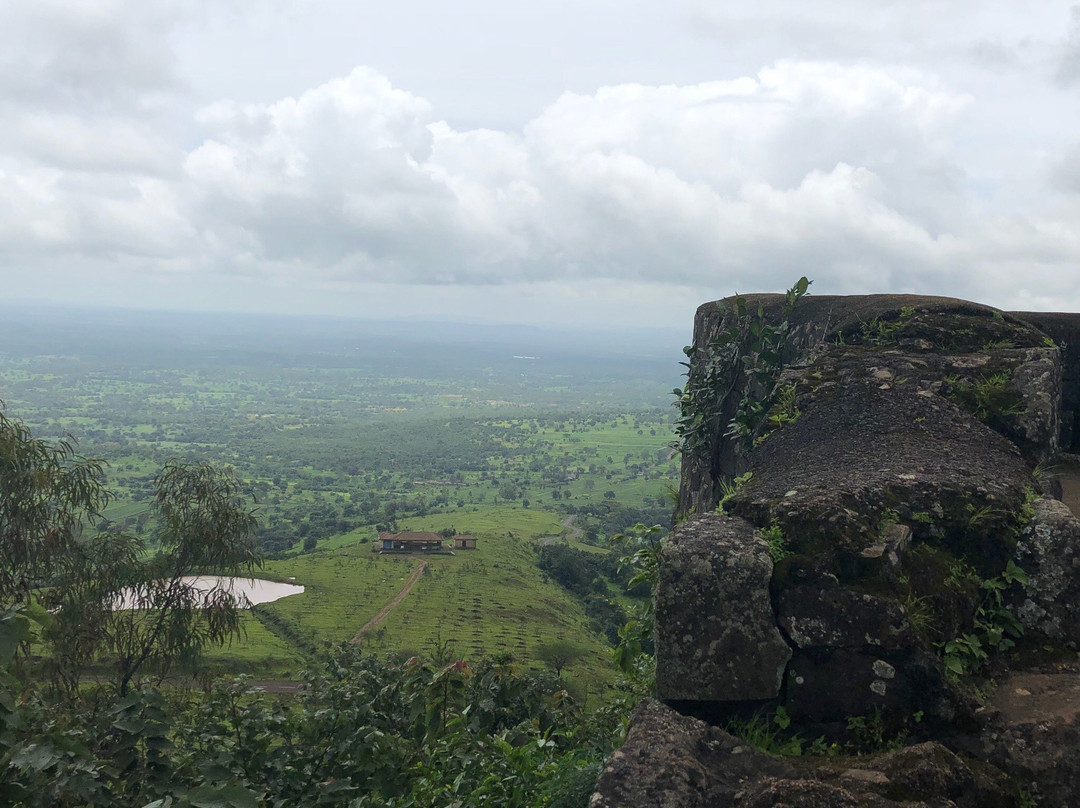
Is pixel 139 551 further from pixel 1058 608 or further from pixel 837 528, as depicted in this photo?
pixel 1058 608

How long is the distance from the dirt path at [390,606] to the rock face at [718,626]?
3903cm

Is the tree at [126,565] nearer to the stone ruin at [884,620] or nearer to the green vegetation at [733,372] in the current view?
the green vegetation at [733,372]

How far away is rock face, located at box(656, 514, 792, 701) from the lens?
4180 millimetres

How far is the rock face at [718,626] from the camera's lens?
4180 mm

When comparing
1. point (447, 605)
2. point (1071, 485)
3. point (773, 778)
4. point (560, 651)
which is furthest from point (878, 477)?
point (447, 605)

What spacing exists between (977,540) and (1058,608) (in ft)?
1.79

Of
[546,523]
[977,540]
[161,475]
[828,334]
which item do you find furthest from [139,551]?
[546,523]

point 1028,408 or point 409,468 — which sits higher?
point 1028,408

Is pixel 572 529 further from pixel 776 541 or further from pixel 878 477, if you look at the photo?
pixel 776 541

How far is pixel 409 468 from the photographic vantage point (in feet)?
463

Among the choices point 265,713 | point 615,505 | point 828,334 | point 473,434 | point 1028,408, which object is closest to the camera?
point 1028,408

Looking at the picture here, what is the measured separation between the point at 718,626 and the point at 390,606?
166 ft

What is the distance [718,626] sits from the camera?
4270 millimetres

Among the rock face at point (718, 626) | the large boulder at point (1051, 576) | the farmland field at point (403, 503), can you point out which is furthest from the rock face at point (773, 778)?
the farmland field at point (403, 503)
